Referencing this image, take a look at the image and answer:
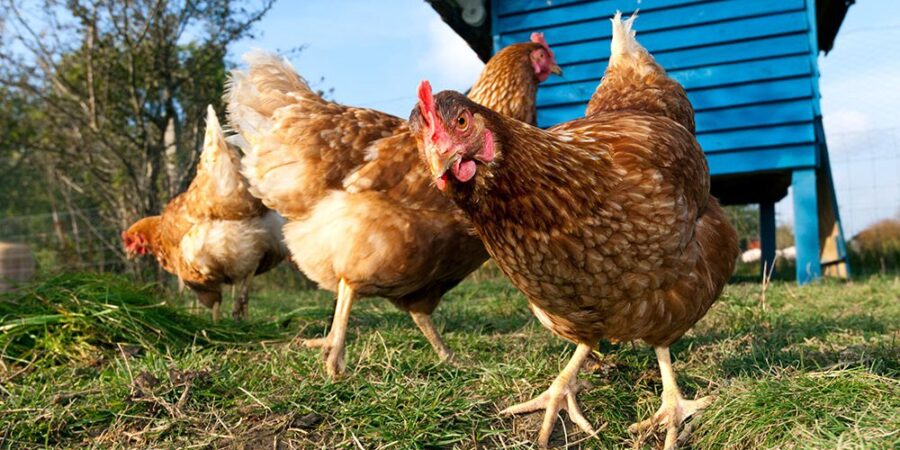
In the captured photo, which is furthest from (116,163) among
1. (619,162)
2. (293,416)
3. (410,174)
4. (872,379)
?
(872,379)

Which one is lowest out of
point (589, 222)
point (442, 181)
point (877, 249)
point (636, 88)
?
point (877, 249)

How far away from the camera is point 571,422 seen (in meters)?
1.87

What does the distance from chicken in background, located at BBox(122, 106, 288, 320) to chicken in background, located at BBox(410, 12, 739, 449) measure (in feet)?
9.25

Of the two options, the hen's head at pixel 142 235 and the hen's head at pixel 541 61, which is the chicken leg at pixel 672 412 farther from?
the hen's head at pixel 142 235

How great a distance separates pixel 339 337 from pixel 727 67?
4.39 m

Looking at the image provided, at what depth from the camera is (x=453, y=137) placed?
1.44m

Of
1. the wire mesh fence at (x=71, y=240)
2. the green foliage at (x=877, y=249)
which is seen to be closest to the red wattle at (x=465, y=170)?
the green foliage at (x=877, y=249)

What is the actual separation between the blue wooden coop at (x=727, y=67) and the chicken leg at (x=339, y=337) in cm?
355

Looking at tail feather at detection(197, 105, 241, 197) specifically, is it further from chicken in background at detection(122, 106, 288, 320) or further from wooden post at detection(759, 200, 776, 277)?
wooden post at detection(759, 200, 776, 277)

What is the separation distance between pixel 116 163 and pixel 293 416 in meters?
6.44

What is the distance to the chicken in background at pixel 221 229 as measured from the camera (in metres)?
4.27

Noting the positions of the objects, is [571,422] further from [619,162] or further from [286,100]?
[286,100]

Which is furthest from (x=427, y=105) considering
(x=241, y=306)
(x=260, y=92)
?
(x=241, y=306)

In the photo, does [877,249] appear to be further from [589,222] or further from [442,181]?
[442,181]
